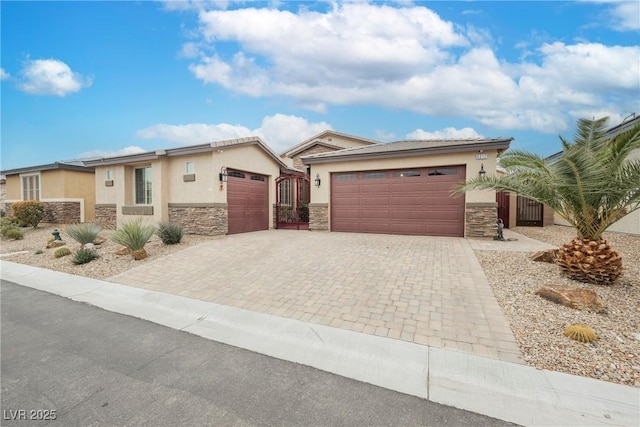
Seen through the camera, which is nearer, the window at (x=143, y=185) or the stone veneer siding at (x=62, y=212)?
the window at (x=143, y=185)

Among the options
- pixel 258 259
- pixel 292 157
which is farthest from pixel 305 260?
pixel 292 157

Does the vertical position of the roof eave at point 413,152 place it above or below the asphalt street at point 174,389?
above

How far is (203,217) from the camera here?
11.5 m

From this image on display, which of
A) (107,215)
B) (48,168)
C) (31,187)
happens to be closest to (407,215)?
(107,215)

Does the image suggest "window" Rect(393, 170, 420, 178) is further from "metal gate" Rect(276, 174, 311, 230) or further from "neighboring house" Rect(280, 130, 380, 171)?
"neighboring house" Rect(280, 130, 380, 171)

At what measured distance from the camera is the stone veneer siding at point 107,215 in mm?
14227

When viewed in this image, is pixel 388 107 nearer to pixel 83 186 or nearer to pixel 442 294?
pixel 442 294

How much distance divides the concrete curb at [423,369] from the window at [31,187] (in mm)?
19275

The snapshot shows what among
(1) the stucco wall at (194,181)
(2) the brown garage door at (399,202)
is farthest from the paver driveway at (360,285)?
(1) the stucco wall at (194,181)

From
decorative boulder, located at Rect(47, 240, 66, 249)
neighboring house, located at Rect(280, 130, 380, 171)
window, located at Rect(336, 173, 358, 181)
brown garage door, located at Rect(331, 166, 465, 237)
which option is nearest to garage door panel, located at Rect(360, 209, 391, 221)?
brown garage door, located at Rect(331, 166, 465, 237)

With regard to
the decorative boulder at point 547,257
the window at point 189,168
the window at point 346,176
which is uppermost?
the window at point 189,168

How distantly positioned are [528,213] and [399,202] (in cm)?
841

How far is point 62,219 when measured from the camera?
647 inches

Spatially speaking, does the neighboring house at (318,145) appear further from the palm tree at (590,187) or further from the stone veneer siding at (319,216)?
the palm tree at (590,187)
